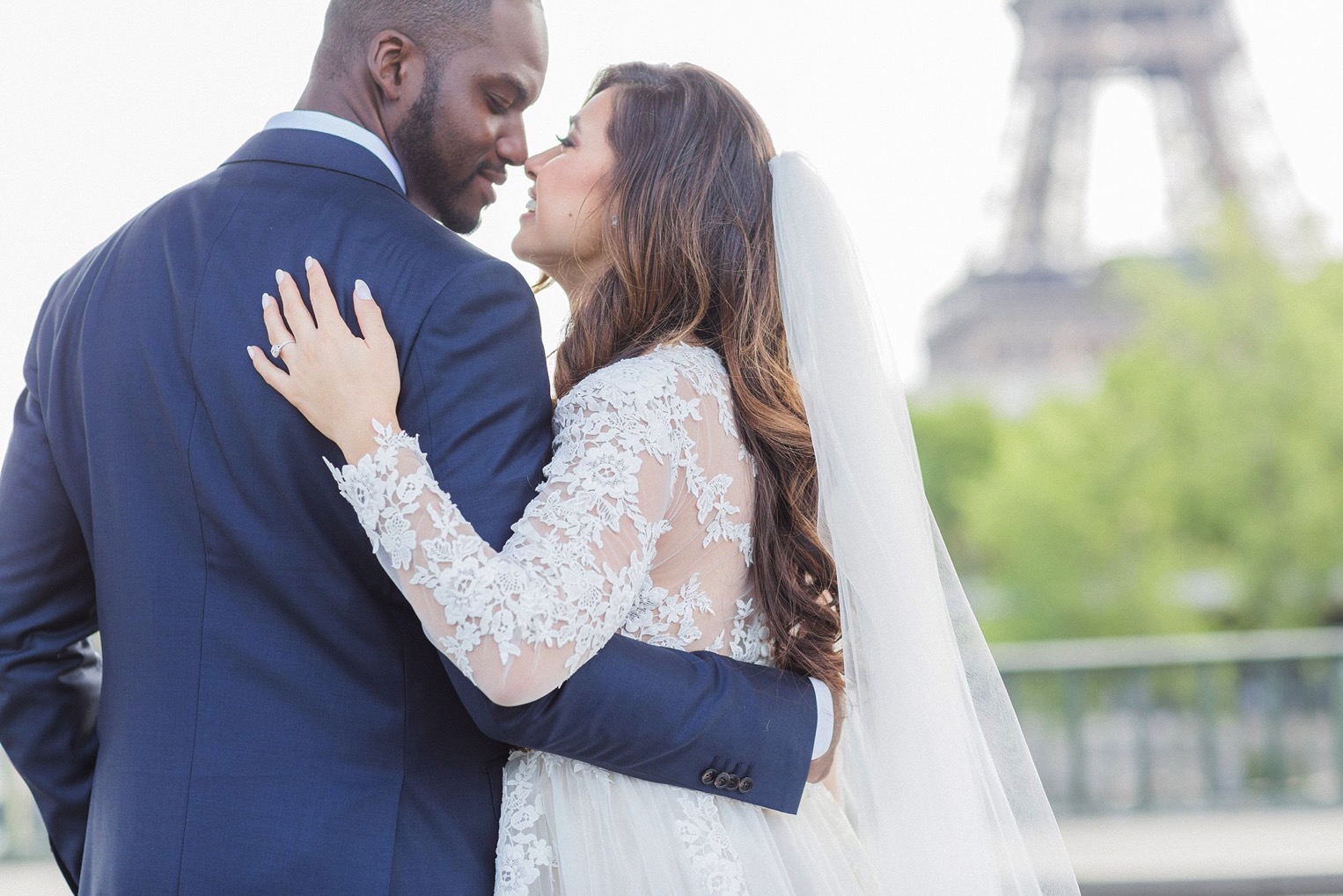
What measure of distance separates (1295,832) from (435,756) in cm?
479

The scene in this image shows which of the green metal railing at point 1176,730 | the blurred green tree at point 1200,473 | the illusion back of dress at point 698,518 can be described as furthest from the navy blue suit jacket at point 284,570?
the blurred green tree at point 1200,473

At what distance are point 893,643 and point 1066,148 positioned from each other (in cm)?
3165

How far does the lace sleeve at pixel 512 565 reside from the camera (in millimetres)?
1521

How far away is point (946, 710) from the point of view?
1.94 m

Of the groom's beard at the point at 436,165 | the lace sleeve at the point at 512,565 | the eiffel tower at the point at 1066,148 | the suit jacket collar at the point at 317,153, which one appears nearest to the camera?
the lace sleeve at the point at 512,565

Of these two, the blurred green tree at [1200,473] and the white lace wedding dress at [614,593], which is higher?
the white lace wedding dress at [614,593]

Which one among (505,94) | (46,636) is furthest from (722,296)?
(46,636)

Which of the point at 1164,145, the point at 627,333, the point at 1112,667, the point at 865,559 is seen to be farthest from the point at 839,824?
the point at 1164,145

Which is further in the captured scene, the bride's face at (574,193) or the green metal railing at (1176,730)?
the green metal railing at (1176,730)

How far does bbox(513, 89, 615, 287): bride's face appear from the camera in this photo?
2.09 meters

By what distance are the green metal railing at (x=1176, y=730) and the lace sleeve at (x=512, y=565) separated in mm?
4339

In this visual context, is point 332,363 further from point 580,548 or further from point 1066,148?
point 1066,148

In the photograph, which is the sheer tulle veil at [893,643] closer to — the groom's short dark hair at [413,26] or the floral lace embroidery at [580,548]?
the floral lace embroidery at [580,548]

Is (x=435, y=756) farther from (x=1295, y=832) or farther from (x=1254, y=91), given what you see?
(x=1254, y=91)
